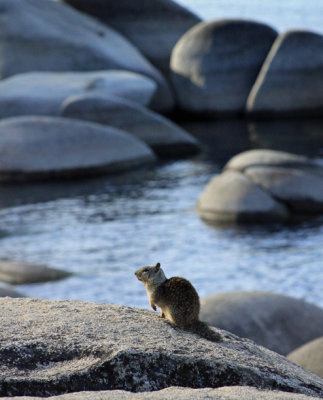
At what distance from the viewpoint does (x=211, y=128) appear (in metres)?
22.5

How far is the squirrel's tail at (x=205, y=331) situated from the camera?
162 inches

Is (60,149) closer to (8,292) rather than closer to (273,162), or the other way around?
(273,162)

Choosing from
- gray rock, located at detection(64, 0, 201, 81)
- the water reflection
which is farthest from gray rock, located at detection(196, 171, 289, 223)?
gray rock, located at detection(64, 0, 201, 81)

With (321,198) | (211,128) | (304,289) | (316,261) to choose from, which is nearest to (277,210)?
(321,198)

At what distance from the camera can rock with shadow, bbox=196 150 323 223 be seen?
13502 millimetres

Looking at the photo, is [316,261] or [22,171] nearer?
[316,261]

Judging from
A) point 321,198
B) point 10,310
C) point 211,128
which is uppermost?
point 10,310

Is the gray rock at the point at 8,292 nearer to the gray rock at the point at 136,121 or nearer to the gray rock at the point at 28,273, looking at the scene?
the gray rock at the point at 28,273

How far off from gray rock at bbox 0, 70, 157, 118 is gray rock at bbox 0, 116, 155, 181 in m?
3.26

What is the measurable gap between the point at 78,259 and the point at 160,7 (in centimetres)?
1710

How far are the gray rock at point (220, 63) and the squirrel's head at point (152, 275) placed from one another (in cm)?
1928

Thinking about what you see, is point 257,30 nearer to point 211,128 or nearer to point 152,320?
point 211,128

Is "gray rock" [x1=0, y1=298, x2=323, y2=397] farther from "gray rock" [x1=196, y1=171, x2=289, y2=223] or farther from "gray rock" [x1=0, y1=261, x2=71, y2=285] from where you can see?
"gray rock" [x1=196, y1=171, x2=289, y2=223]

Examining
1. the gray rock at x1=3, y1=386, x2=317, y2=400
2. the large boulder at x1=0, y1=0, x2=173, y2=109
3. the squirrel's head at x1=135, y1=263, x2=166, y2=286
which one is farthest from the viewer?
the large boulder at x1=0, y1=0, x2=173, y2=109
